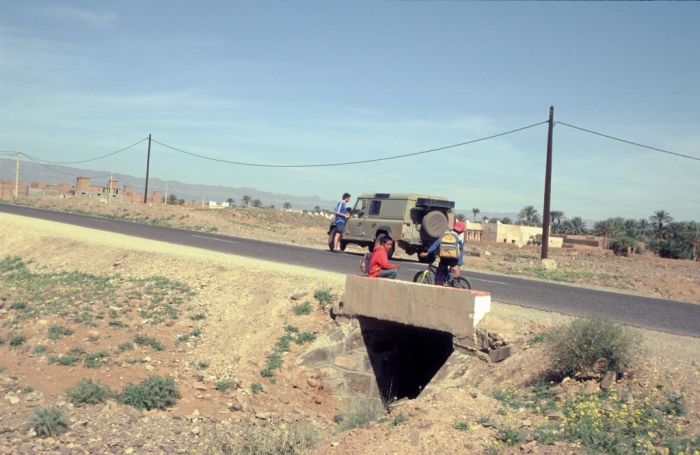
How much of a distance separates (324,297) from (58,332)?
5.35m

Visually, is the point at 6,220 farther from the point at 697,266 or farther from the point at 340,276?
the point at 697,266

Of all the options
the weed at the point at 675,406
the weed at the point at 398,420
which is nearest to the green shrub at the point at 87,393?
the weed at the point at 398,420

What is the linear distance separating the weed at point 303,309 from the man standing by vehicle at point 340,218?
27.9ft

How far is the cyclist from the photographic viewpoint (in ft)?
40.6

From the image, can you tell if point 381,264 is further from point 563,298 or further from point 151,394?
point 563,298

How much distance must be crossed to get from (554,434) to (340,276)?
918 centimetres

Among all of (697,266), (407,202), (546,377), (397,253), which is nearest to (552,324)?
(546,377)

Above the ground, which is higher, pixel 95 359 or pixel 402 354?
pixel 402 354

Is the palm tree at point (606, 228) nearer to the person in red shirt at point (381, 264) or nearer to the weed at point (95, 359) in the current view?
the person in red shirt at point (381, 264)

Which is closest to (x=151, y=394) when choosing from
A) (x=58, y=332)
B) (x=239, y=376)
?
(x=239, y=376)

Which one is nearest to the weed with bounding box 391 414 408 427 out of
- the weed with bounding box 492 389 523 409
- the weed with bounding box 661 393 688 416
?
the weed with bounding box 492 389 523 409

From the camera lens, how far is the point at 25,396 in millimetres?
11523

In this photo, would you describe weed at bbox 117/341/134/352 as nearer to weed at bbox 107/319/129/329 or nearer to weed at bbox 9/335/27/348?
weed at bbox 107/319/129/329

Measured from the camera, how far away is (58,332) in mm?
14164
